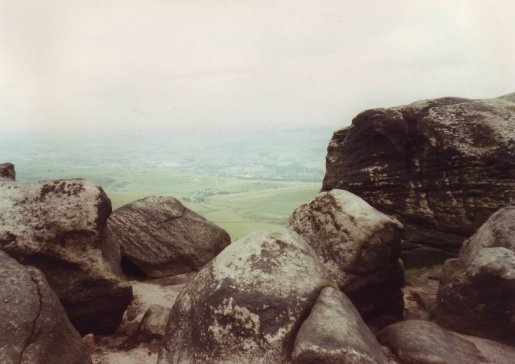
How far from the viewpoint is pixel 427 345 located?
33.2 feet

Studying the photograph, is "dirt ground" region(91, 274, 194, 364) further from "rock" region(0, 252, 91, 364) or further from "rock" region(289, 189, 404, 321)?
"rock" region(289, 189, 404, 321)

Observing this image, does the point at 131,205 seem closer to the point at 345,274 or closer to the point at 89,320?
the point at 89,320

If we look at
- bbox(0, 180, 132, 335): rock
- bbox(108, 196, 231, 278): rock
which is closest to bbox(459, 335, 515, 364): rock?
bbox(0, 180, 132, 335): rock

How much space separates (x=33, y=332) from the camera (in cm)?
872

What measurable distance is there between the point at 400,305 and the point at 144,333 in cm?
987

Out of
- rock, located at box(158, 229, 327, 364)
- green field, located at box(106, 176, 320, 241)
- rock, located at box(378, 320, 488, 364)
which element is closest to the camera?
rock, located at box(158, 229, 327, 364)

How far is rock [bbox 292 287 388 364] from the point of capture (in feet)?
24.8

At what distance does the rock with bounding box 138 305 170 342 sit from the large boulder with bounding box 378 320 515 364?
7391 millimetres

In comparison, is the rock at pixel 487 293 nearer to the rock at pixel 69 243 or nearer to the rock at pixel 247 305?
the rock at pixel 247 305

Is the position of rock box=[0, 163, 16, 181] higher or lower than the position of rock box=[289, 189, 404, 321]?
higher

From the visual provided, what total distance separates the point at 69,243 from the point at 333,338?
9.65 metres

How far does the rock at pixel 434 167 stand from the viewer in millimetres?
17062

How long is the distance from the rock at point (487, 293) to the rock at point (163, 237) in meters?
13.1

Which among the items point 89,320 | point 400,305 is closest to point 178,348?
point 89,320
